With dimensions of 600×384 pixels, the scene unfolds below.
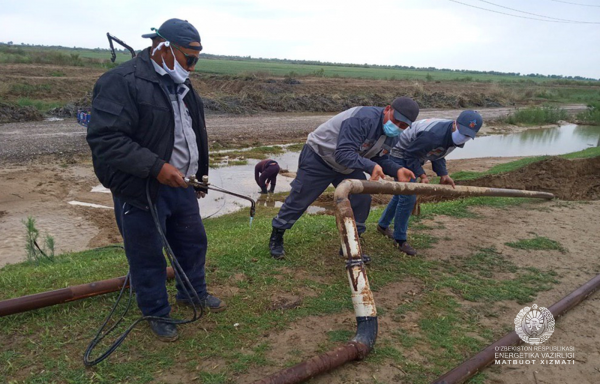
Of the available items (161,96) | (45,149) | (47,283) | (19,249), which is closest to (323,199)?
(19,249)

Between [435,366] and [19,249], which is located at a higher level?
[435,366]

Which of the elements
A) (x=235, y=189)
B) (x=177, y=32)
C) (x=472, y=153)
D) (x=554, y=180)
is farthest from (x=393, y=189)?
(x=472, y=153)

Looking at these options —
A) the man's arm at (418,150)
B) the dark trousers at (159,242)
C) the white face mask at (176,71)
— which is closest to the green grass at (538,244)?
the man's arm at (418,150)

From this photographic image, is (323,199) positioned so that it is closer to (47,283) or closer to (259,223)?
(259,223)

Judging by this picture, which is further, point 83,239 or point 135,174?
point 83,239

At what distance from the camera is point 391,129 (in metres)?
4.43

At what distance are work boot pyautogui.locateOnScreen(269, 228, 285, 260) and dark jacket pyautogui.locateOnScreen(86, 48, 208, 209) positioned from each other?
202 centimetres

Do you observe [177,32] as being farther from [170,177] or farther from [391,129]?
[391,129]

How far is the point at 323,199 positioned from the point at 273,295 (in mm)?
6488

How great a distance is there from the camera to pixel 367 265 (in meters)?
4.89

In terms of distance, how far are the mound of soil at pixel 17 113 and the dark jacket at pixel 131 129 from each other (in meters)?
18.4

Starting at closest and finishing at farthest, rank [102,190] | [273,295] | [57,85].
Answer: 1. [273,295]
2. [102,190]
3. [57,85]

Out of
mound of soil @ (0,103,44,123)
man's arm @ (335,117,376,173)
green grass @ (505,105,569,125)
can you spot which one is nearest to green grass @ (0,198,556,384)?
man's arm @ (335,117,376,173)

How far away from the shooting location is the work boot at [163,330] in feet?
10.4
